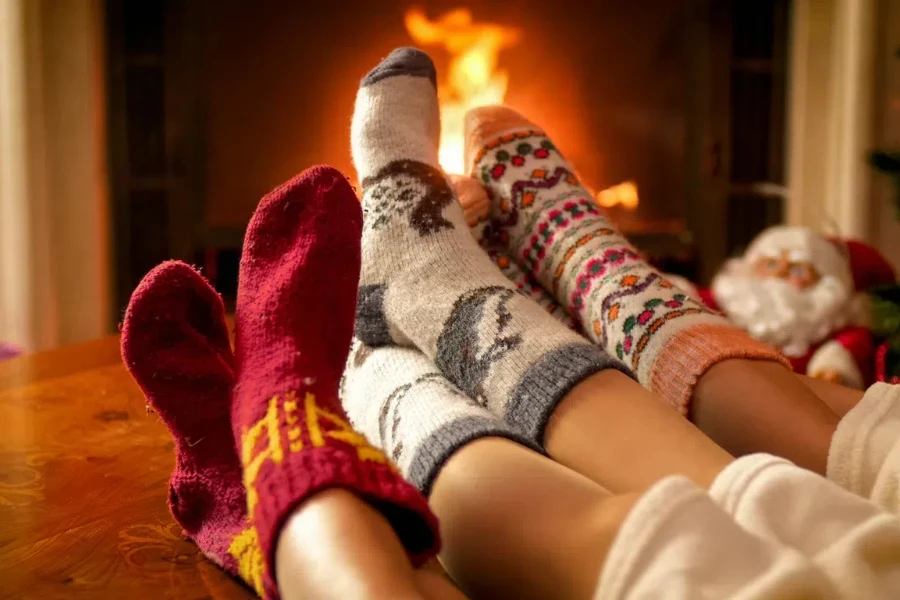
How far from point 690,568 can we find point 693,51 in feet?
6.17

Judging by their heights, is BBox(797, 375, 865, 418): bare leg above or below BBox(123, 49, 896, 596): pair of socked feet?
below

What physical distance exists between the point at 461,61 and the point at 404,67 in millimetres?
1277

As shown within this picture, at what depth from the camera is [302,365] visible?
1.45 feet

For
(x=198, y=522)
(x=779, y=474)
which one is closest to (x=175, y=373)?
(x=198, y=522)

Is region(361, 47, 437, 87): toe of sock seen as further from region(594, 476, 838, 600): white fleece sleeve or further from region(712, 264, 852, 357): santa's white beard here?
region(712, 264, 852, 357): santa's white beard

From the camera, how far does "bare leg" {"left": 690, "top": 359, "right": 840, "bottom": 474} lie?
47cm

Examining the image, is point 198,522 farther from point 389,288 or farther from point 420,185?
point 420,185

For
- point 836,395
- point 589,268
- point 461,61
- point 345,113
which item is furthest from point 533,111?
point 836,395

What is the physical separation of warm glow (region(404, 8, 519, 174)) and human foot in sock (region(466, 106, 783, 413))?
1.17 m

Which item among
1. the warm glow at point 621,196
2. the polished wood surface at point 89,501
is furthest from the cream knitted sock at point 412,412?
the warm glow at point 621,196

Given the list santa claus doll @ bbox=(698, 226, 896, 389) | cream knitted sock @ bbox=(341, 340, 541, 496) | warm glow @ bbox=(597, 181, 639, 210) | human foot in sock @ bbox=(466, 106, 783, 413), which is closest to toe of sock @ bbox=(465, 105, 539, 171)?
human foot in sock @ bbox=(466, 106, 783, 413)

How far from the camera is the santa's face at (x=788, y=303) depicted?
1.40m

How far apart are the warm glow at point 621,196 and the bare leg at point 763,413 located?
5.08 ft

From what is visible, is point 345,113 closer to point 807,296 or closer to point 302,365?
point 807,296
